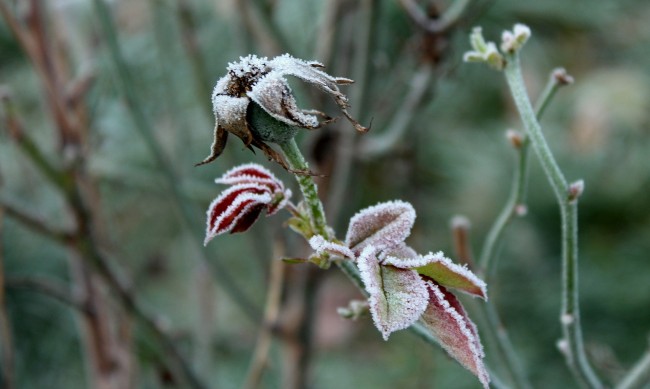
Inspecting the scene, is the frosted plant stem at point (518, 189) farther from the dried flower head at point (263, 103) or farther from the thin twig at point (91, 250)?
the thin twig at point (91, 250)

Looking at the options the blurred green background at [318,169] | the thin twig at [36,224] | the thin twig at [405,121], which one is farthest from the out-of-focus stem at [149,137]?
the thin twig at [405,121]

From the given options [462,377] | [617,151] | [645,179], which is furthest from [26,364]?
[617,151]

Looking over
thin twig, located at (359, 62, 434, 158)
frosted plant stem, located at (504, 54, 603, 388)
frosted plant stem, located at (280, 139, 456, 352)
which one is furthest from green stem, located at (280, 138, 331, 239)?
thin twig, located at (359, 62, 434, 158)

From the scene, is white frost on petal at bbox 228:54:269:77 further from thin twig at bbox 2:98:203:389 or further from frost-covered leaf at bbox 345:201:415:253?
thin twig at bbox 2:98:203:389

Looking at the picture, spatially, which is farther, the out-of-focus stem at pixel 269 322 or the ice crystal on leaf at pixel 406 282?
the out-of-focus stem at pixel 269 322

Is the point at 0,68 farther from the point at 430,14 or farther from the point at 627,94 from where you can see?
the point at 627,94
